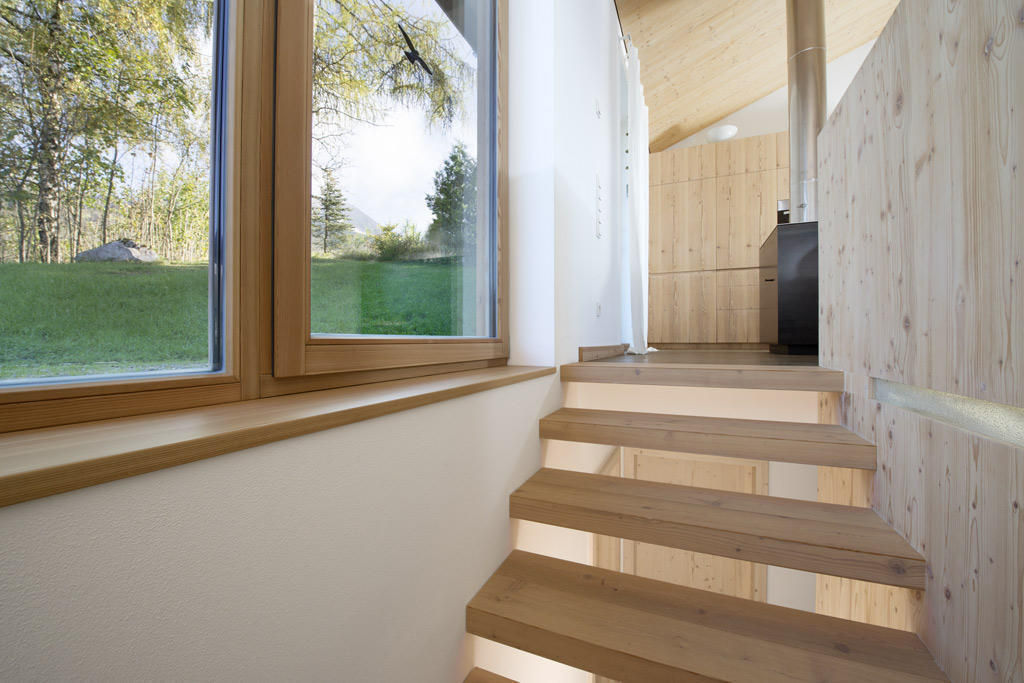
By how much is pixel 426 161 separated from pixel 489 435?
89 centimetres

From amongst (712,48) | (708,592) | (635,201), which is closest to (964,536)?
(708,592)

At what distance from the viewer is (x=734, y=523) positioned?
1.16 m

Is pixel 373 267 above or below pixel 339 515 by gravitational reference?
above

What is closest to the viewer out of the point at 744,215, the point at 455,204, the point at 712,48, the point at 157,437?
the point at 157,437

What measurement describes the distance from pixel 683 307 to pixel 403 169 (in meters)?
3.99

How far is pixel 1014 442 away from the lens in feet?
2.27

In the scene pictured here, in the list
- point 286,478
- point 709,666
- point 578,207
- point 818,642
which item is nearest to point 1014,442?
point 818,642

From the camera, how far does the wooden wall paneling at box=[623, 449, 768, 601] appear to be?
9.93ft

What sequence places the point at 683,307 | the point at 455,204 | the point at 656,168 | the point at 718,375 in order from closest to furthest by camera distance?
the point at 455,204
the point at 718,375
the point at 683,307
the point at 656,168

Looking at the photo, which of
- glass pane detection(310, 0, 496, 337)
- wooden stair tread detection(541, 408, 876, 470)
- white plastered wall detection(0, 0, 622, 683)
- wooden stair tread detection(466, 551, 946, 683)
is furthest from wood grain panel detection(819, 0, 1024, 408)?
glass pane detection(310, 0, 496, 337)

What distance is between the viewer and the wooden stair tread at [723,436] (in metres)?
1.27

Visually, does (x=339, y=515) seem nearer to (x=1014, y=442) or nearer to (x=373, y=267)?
(x=373, y=267)

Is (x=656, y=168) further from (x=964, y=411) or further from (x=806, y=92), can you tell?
(x=964, y=411)

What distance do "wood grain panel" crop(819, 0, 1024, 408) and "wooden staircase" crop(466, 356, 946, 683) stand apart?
0.39m
